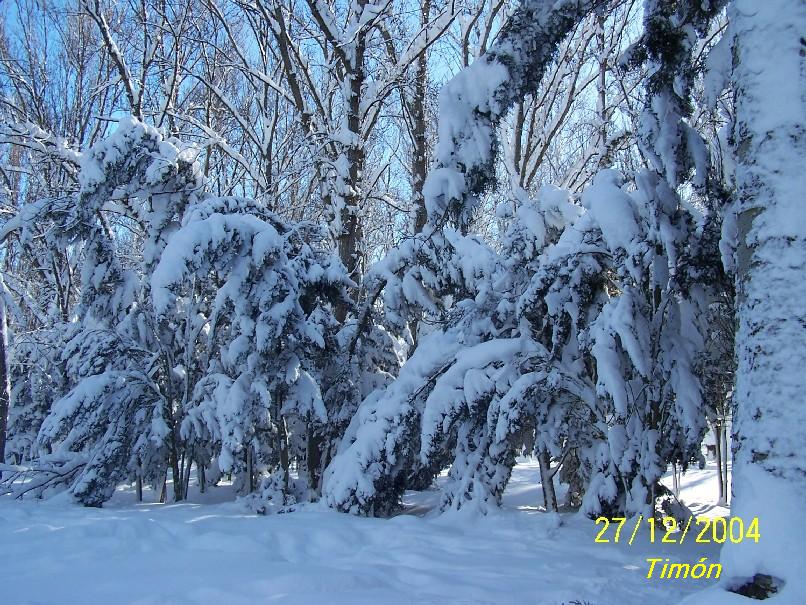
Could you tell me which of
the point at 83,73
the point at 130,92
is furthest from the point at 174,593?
the point at 83,73

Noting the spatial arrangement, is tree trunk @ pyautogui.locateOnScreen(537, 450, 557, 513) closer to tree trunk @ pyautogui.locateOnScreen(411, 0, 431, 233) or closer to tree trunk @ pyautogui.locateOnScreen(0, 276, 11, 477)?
tree trunk @ pyautogui.locateOnScreen(0, 276, 11, 477)

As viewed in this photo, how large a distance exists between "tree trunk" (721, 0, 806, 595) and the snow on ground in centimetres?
95

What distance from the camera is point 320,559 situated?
3447 millimetres

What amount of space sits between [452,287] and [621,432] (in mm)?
2081

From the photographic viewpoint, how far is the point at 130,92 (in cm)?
1041

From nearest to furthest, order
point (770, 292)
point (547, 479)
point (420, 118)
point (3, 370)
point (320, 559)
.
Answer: point (770, 292) → point (320, 559) → point (547, 479) → point (3, 370) → point (420, 118)

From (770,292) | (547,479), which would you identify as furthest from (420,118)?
(770,292)

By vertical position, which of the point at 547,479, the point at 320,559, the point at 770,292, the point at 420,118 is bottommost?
the point at 320,559

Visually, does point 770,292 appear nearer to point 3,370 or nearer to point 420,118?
point 3,370

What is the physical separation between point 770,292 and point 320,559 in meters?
2.72

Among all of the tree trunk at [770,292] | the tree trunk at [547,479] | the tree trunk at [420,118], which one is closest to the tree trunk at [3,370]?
the tree trunk at [547,479]

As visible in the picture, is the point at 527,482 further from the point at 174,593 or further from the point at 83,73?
the point at 83,73

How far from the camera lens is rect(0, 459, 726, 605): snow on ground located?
275 cm

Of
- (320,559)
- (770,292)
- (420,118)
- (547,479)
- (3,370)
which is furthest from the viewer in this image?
(420,118)
